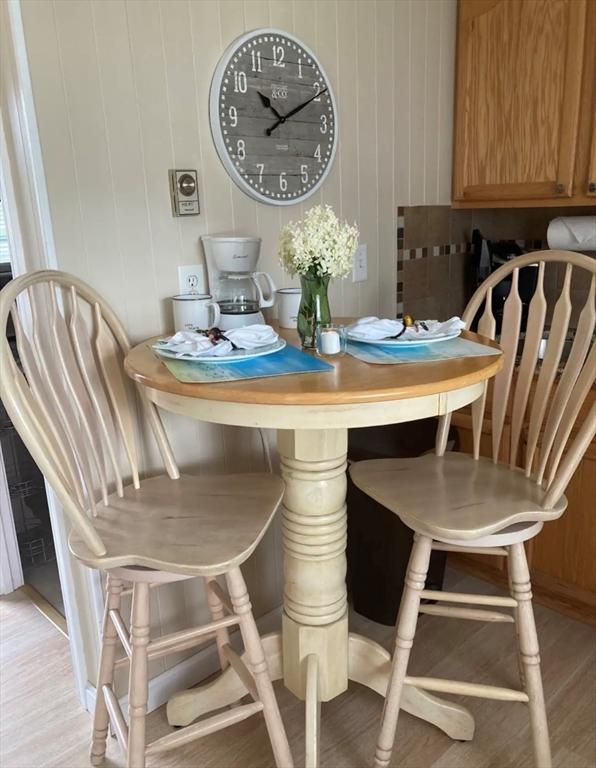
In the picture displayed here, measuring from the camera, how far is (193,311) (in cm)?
151

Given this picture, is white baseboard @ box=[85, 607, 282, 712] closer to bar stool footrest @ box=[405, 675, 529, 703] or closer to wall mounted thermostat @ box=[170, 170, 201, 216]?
bar stool footrest @ box=[405, 675, 529, 703]

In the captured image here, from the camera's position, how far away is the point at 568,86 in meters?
1.98

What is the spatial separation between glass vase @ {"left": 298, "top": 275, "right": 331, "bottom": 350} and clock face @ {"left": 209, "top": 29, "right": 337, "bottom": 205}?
1.63ft

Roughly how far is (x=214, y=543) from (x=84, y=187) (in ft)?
2.78

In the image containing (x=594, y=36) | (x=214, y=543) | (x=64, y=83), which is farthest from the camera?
(x=594, y=36)

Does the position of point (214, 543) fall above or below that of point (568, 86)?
below

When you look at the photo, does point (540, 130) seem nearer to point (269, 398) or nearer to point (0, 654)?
point (269, 398)

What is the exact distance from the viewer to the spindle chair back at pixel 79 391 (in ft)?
4.01

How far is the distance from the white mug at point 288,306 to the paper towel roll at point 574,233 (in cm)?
112

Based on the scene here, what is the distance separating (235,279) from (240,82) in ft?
1.70

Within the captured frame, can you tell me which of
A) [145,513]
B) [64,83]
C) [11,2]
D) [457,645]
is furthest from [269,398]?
[457,645]

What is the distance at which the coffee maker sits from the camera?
1588 millimetres

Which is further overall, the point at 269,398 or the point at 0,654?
the point at 0,654

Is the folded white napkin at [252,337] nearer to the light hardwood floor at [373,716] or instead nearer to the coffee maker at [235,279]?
the coffee maker at [235,279]
